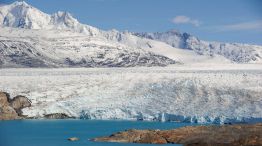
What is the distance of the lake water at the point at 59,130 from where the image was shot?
1132 inches

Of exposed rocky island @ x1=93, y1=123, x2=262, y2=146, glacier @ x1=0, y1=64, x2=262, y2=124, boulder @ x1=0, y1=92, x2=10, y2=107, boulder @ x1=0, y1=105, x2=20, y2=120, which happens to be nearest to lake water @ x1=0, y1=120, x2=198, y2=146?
exposed rocky island @ x1=93, y1=123, x2=262, y2=146

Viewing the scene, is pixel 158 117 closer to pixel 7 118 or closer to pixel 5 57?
pixel 7 118

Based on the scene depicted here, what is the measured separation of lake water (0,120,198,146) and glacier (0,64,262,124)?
1.60 meters

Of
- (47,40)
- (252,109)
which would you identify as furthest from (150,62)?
(252,109)

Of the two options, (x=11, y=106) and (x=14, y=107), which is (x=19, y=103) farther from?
(x=11, y=106)

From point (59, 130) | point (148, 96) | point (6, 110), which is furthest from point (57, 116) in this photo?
point (59, 130)

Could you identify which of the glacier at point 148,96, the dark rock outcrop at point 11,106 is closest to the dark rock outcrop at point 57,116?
the glacier at point 148,96

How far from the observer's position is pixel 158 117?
41.0m

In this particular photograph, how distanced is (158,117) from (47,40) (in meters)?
66.2

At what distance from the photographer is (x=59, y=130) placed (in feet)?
116

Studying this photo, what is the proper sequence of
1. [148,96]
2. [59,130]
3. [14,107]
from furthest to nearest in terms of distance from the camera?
1. [14,107]
2. [148,96]
3. [59,130]

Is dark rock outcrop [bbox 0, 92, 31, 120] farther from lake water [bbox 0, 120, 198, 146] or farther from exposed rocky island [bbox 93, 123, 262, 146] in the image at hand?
exposed rocky island [bbox 93, 123, 262, 146]

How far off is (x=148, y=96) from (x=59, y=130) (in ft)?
30.8

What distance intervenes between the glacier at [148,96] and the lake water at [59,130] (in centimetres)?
160
